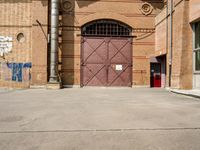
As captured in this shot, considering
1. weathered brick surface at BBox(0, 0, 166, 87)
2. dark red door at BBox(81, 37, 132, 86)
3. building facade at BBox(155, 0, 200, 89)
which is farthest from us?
dark red door at BBox(81, 37, 132, 86)

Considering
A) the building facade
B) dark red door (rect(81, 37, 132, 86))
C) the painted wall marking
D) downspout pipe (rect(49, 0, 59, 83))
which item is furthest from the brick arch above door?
the painted wall marking

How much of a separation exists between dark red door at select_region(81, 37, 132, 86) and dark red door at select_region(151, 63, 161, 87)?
1.88 metres

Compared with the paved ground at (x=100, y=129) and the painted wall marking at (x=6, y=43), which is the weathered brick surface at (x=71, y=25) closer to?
the painted wall marking at (x=6, y=43)

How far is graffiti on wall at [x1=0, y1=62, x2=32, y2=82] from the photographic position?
21.4 meters

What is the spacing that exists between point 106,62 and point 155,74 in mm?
4205

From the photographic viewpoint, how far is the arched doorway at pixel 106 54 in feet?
71.0

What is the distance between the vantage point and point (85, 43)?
21578 mm

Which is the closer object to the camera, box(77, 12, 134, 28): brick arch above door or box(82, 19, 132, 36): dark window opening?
box(77, 12, 134, 28): brick arch above door

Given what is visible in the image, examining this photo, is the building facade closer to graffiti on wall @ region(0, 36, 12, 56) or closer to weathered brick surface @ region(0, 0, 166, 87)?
weathered brick surface @ region(0, 0, 166, 87)

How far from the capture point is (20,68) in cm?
2139

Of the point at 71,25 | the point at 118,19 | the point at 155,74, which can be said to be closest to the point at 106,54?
the point at 118,19

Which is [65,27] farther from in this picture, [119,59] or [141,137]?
[141,137]

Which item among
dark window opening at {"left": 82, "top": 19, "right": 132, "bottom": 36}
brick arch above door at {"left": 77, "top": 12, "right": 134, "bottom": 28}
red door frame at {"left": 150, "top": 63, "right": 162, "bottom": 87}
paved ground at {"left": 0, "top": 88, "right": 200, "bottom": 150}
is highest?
brick arch above door at {"left": 77, "top": 12, "right": 134, "bottom": 28}

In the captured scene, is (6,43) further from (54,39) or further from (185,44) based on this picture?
(185,44)
